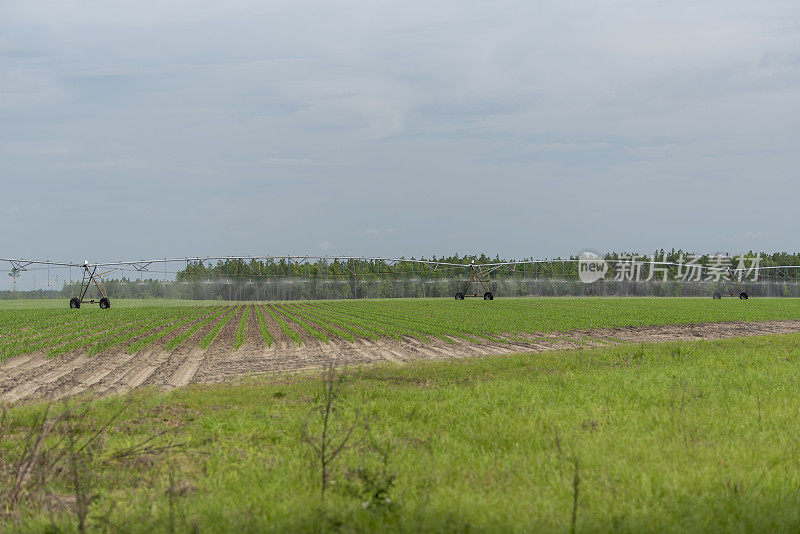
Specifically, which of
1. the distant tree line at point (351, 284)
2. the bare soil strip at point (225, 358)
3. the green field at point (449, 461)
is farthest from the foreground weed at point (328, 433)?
the distant tree line at point (351, 284)

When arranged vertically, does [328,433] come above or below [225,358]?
above

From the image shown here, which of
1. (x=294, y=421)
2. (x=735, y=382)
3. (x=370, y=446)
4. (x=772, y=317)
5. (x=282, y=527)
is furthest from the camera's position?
(x=772, y=317)

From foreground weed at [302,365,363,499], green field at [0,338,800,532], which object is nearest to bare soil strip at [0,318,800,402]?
green field at [0,338,800,532]

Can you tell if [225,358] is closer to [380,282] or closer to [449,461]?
[449,461]

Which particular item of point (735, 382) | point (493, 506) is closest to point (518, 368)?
point (735, 382)

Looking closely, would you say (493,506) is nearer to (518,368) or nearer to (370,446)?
(370,446)

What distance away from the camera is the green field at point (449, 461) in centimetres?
581

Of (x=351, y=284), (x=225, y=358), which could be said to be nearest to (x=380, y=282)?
(x=351, y=284)

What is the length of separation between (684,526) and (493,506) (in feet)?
5.60

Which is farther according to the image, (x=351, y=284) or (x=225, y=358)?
(x=351, y=284)

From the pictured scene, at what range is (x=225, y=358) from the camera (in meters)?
22.2

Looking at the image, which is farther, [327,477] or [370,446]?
[370,446]

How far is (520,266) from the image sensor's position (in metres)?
126

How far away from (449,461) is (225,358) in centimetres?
1623
